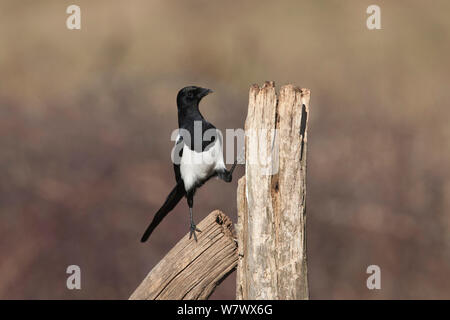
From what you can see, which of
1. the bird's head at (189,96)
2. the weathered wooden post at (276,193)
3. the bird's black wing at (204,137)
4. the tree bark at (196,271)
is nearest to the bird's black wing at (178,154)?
the bird's black wing at (204,137)

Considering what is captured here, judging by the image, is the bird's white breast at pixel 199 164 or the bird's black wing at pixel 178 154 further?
the bird's black wing at pixel 178 154

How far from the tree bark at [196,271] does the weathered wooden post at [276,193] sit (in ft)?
0.87

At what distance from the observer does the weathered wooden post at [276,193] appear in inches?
144

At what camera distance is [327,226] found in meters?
8.78

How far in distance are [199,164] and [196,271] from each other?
1.26m

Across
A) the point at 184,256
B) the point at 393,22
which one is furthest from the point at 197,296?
the point at 393,22

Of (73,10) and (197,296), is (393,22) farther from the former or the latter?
(197,296)

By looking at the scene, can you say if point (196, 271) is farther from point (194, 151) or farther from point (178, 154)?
point (178, 154)

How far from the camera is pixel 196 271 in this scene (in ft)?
13.3

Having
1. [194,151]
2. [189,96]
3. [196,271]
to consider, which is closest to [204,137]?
[194,151]

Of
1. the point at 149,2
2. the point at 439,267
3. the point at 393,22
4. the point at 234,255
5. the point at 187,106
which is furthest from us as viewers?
the point at 149,2

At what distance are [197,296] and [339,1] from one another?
7.19m

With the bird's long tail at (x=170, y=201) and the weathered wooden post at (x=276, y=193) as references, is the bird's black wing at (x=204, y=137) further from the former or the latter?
the weathered wooden post at (x=276, y=193)
